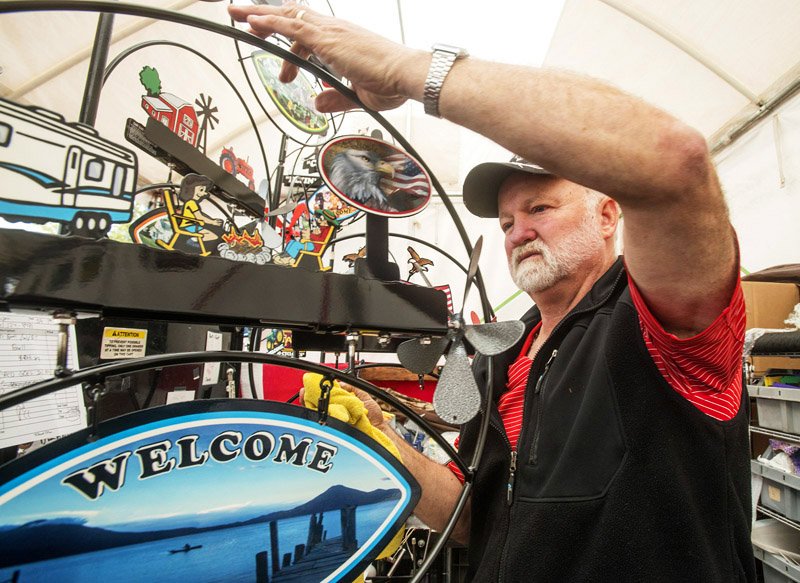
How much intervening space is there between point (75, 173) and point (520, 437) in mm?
816

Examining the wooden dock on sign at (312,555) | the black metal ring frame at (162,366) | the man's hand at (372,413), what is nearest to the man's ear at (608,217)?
the man's hand at (372,413)

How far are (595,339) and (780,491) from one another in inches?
52.3

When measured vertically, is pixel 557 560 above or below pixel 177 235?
below

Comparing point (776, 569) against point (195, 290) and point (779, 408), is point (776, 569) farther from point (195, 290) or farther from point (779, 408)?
point (195, 290)

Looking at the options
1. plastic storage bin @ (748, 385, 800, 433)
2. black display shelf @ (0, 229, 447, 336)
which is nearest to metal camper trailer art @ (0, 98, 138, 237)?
black display shelf @ (0, 229, 447, 336)

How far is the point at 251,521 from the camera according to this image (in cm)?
35

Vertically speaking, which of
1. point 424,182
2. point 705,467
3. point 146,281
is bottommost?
point 705,467

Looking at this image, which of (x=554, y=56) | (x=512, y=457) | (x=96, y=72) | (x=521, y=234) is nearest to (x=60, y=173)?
(x=96, y=72)

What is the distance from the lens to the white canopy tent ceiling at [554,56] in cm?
181

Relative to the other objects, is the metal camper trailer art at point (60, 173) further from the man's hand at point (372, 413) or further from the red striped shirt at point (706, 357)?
the red striped shirt at point (706, 357)

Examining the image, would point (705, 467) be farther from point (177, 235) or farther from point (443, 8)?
point (443, 8)

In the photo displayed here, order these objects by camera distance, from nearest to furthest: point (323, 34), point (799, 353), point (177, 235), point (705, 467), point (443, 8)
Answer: point (323, 34), point (705, 467), point (177, 235), point (799, 353), point (443, 8)

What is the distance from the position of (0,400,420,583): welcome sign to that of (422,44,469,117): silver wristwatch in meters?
0.35

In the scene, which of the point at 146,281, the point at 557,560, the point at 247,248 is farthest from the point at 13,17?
the point at 557,560
